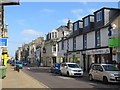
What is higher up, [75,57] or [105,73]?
[75,57]

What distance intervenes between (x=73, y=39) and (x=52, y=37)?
35.1 metres

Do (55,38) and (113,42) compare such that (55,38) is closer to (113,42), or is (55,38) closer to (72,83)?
(113,42)

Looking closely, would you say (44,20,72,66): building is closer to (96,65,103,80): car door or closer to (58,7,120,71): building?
(58,7,120,71): building

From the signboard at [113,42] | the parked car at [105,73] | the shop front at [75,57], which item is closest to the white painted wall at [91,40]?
the shop front at [75,57]

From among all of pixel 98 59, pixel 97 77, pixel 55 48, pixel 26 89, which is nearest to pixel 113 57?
pixel 98 59

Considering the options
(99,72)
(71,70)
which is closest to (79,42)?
(71,70)

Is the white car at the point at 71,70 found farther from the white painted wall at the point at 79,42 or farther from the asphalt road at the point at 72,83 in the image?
the white painted wall at the point at 79,42

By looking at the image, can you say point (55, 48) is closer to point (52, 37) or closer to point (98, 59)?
point (52, 37)

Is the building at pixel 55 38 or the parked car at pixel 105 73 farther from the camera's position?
the building at pixel 55 38

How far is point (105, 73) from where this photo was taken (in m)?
23.8

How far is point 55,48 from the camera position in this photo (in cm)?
8438

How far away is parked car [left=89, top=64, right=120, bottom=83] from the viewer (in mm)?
23131

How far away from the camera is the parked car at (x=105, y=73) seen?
75.9ft

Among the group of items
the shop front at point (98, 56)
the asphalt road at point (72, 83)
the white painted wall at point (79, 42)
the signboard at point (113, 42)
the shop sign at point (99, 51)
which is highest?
the white painted wall at point (79, 42)
